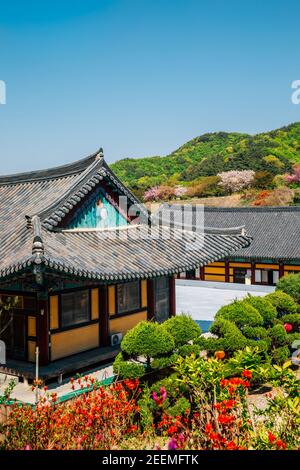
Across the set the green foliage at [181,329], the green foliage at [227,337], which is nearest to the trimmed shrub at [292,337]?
the green foliage at [227,337]

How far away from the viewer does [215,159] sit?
9562 cm

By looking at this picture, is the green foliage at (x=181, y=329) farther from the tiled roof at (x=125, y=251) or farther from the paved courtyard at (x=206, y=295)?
the paved courtyard at (x=206, y=295)

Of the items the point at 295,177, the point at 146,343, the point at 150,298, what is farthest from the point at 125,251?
the point at 295,177

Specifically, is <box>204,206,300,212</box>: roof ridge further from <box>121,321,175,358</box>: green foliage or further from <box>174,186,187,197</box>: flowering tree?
<box>174,186,187,197</box>: flowering tree

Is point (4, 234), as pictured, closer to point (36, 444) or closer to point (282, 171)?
point (36, 444)

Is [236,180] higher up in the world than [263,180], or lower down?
higher up

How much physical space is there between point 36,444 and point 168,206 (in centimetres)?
4255

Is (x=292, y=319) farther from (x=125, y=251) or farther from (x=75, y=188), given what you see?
(x=75, y=188)

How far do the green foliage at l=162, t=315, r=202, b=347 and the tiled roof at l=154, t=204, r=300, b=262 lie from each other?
1844 cm

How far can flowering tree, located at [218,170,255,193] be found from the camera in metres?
77.9

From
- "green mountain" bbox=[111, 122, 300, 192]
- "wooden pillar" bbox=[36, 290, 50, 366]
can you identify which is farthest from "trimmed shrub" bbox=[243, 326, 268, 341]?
"green mountain" bbox=[111, 122, 300, 192]

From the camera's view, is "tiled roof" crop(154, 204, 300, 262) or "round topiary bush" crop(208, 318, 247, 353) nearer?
"round topiary bush" crop(208, 318, 247, 353)

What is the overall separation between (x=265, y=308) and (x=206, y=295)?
43.9 ft
